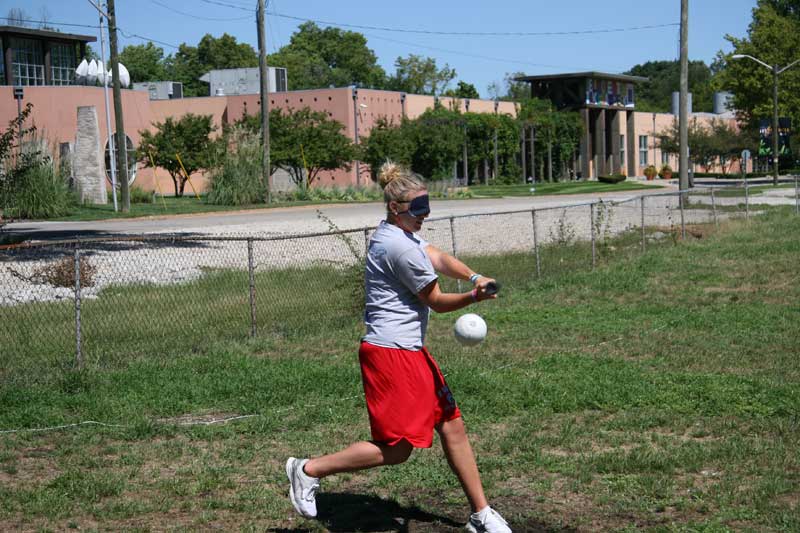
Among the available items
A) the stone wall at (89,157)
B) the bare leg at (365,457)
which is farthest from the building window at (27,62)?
the bare leg at (365,457)

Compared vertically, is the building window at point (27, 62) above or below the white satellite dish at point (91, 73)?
above

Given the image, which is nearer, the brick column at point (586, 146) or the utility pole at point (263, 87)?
the utility pole at point (263, 87)

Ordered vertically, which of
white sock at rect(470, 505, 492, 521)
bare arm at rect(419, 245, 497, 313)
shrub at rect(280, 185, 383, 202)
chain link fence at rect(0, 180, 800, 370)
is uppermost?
bare arm at rect(419, 245, 497, 313)

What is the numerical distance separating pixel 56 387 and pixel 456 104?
55.4 m

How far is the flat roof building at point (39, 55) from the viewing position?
175 feet

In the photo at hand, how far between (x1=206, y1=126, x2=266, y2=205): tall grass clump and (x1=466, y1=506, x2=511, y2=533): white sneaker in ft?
109

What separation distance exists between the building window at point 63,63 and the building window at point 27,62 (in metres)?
1.14

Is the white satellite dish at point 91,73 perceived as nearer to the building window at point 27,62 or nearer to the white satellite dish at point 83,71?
the white satellite dish at point 83,71

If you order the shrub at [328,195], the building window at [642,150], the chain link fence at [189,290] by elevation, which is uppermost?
the building window at [642,150]

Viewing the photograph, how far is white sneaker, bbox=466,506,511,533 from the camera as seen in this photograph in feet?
15.8

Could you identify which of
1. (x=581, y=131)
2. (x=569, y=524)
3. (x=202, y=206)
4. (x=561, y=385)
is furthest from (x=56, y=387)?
(x=581, y=131)

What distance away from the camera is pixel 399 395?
4738 mm

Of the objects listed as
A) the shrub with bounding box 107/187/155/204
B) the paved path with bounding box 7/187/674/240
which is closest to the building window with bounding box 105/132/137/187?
the shrub with bounding box 107/187/155/204

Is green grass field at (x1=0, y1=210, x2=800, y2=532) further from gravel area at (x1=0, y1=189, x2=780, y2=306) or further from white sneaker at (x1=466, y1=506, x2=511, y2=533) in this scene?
gravel area at (x1=0, y1=189, x2=780, y2=306)
